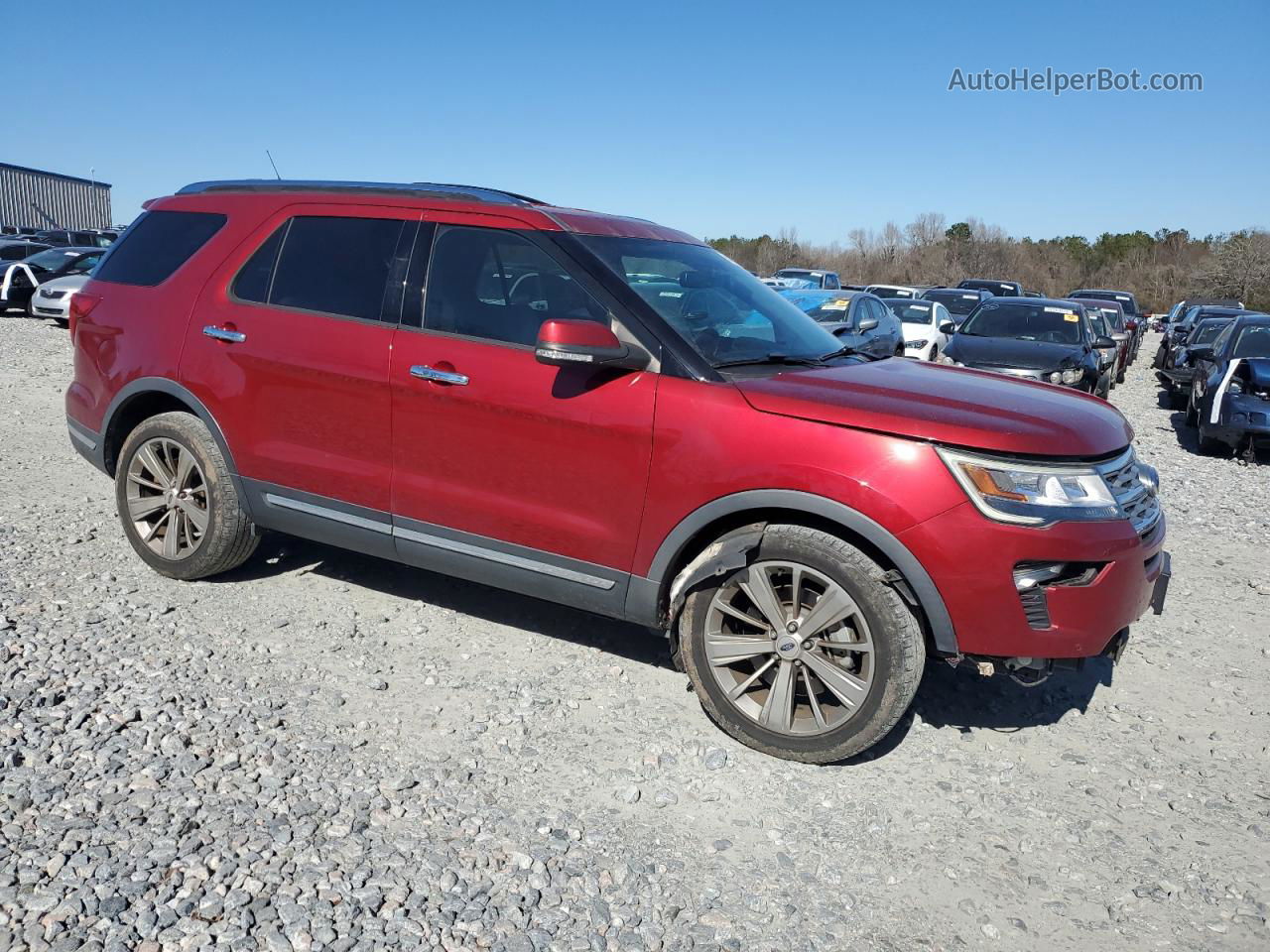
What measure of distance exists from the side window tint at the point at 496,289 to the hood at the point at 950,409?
84 centimetres

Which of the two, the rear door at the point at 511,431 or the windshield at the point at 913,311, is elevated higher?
the windshield at the point at 913,311

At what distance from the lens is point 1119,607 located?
351cm

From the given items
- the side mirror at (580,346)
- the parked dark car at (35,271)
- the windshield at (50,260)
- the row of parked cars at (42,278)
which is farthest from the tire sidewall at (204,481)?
the windshield at (50,260)

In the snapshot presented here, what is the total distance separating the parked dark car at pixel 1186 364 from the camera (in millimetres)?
14578

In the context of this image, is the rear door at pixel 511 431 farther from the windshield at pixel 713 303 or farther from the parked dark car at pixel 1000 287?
the parked dark car at pixel 1000 287

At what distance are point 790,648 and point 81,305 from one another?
13.4 ft

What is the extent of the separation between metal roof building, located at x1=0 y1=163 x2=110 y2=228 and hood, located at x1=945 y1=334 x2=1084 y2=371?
85799mm

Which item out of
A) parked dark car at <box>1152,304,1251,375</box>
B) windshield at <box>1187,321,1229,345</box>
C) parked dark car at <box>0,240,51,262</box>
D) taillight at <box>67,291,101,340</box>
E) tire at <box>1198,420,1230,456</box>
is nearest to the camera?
taillight at <box>67,291,101,340</box>

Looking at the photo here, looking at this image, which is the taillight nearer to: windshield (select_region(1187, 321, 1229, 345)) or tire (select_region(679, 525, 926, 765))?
tire (select_region(679, 525, 926, 765))

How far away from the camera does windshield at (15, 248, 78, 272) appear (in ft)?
70.7

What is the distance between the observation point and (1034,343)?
44.7 ft

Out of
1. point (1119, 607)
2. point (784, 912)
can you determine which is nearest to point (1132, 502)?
point (1119, 607)

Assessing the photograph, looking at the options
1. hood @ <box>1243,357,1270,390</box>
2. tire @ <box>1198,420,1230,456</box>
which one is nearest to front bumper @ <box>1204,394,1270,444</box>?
hood @ <box>1243,357,1270,390</box>

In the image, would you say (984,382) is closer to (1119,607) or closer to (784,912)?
(1119,607)
